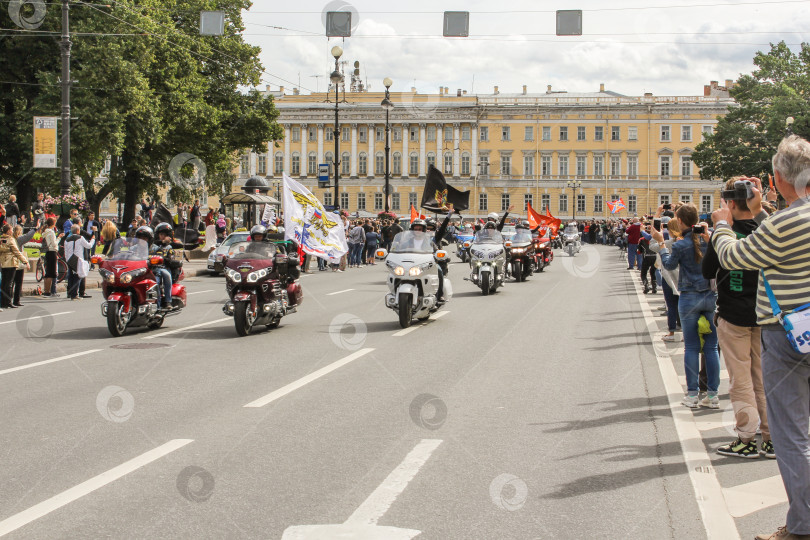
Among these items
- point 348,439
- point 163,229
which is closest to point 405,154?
point 163,229

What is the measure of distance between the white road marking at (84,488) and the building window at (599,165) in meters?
119

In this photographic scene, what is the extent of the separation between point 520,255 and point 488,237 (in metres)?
5.12

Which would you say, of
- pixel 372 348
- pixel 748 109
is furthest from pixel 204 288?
pixel 748 109

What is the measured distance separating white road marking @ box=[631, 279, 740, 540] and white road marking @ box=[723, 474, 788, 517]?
6cm

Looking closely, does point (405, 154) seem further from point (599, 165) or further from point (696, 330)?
point (696, 330)

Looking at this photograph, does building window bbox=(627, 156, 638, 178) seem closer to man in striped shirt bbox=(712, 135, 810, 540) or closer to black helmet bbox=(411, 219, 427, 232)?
black helmet bbox=(411, 219, 427, 232)

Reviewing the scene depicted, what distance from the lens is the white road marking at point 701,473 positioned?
18.0 ft

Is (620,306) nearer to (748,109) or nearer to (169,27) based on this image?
(169,27)

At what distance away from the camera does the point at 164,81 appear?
4741cm

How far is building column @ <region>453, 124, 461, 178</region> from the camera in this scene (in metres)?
122

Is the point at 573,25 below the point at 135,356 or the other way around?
the other way around

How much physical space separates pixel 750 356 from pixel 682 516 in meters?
2.37

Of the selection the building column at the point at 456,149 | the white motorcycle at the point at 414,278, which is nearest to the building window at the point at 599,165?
the building column at the point at 456,149

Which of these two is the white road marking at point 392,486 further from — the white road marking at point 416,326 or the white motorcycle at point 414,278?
the white motorcycle at point 414,278
